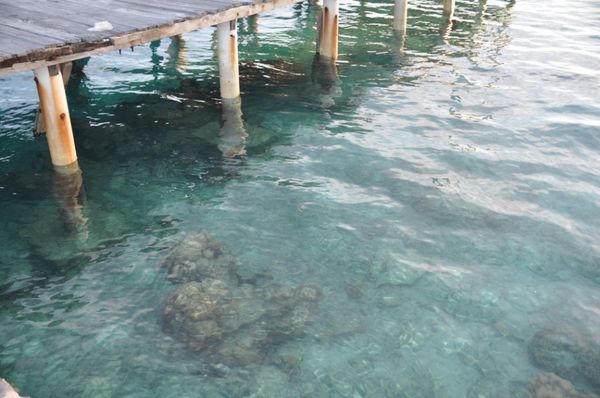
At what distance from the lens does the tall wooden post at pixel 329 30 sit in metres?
13.2

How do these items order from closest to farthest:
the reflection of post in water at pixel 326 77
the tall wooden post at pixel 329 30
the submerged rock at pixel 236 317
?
the submerged rock at pixel 236 317 < the reflection of post in water at pixel 326 77 < the tall wooden post at pixel 329 30

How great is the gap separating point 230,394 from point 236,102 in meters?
7.55

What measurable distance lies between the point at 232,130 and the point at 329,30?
455 cm

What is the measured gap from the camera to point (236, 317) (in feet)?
20.5

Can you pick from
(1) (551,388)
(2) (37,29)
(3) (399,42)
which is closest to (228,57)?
(2) (37,29)

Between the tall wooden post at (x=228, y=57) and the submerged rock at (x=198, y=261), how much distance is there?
4769 millimetres

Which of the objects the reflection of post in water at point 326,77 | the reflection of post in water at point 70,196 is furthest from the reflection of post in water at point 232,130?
the reflection of post in water at point 70,196

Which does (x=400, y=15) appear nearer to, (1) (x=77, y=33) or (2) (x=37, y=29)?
(1) (x=77, y=33)

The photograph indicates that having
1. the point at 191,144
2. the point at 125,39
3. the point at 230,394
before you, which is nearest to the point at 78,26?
the point at 125,39

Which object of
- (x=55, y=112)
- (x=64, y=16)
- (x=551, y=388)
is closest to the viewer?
(x=551, y=388)

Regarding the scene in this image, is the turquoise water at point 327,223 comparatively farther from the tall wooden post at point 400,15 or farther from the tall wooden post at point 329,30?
the tall wooden post at point 400,15

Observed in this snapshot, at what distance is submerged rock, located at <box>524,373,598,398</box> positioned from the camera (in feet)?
17.8

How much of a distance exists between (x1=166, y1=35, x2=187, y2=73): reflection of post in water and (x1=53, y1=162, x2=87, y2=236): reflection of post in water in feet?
19.8

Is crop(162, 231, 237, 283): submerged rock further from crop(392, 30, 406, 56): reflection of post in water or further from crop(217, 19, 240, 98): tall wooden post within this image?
crop(392, 30, 406, 56): reflection of post in water
